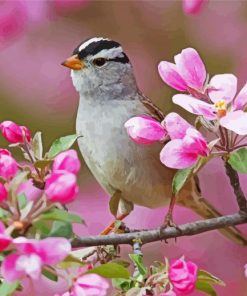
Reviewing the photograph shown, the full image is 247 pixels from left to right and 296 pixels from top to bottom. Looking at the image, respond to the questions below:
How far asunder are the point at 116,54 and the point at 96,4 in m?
1.21

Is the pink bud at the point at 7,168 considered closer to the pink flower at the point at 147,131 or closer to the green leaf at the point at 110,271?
the green leaf at the point at 110,271

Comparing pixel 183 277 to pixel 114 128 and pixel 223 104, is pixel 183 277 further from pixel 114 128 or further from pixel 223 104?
pixel 114 128

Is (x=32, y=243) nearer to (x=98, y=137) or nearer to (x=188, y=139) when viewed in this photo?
(x=188, y=139)

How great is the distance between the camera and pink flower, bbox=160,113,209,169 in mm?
1679

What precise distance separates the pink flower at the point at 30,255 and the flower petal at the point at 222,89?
0.50m

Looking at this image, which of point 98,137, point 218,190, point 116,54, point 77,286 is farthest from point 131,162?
point 218,190

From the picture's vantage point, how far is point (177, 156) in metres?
1.70

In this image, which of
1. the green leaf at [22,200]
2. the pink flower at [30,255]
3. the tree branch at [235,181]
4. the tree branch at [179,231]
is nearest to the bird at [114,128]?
the tree branch at [179,231]

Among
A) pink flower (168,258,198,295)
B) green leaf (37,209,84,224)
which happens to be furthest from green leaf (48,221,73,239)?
pink flower (168,258,198,295)

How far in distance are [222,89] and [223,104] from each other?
0.15 ft

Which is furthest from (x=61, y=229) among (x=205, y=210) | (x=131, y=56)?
(x=131, y=56)

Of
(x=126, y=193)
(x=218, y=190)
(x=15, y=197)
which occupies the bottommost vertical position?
(x=218, y=190)

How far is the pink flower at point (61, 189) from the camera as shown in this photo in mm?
1429

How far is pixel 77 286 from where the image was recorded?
1.49 metres
